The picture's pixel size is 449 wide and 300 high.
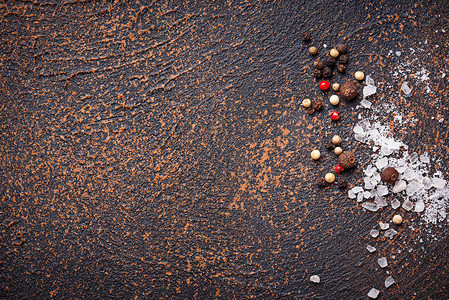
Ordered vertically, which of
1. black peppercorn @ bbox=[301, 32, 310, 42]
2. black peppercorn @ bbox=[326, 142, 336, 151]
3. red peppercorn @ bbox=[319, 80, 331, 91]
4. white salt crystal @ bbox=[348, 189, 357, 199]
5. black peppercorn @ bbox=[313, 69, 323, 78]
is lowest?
white salt crystal @ bbox=[348, 189, 357, 199]

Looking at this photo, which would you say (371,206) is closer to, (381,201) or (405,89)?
(381,201)

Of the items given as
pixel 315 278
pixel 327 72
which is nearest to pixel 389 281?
pixel 315 278

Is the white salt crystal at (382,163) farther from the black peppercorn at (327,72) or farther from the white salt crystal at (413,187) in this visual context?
the black peppercorn at (327,72)

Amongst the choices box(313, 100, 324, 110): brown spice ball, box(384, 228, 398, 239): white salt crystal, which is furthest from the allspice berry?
box(313, 100, 324, 110): brown spice ball

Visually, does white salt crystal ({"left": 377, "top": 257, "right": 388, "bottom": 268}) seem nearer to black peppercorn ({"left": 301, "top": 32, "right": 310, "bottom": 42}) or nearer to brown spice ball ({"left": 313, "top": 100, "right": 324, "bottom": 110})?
brown spice ball ({"left": 313, "top": 100, "right": 324, "bottom": 110})

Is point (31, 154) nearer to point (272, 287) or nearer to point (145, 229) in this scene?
point (145, 229)
